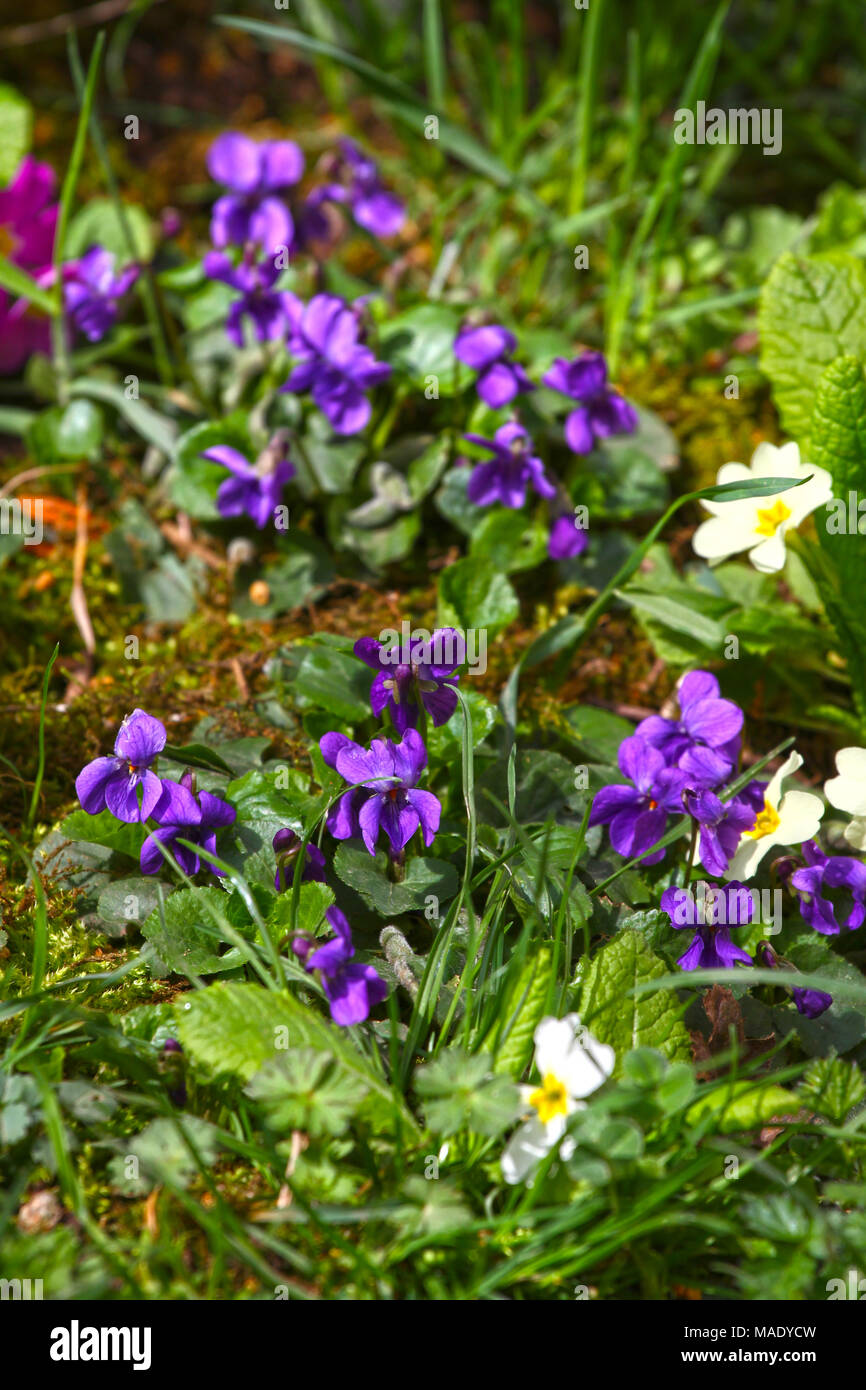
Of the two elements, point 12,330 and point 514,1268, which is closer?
point 514,1268

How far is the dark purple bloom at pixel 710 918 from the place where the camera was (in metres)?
1.77

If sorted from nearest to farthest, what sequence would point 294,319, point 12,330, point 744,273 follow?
1. point 294,319
2. point 12,330
3. point 744,273

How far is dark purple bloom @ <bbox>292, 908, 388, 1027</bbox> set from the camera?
157 centimetres

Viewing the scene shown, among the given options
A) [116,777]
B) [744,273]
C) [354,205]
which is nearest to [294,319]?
[354,205]

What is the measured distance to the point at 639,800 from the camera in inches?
72.2

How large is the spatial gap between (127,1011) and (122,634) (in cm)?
101

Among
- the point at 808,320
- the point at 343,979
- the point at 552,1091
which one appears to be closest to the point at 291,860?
the point at 343,979

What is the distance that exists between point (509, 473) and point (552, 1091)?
4.38 feet

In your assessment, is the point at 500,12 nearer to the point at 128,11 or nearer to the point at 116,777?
the point at 128,11

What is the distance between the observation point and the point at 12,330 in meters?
2.93

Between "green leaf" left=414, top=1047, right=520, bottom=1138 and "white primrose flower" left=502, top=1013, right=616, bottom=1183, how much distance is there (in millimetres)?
44

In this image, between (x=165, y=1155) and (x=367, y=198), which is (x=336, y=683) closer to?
(x=165, y=1155)

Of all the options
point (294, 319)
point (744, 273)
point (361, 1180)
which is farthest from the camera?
point (744, 273)

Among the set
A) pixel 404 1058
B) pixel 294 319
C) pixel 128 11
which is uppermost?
pixel 128 11
